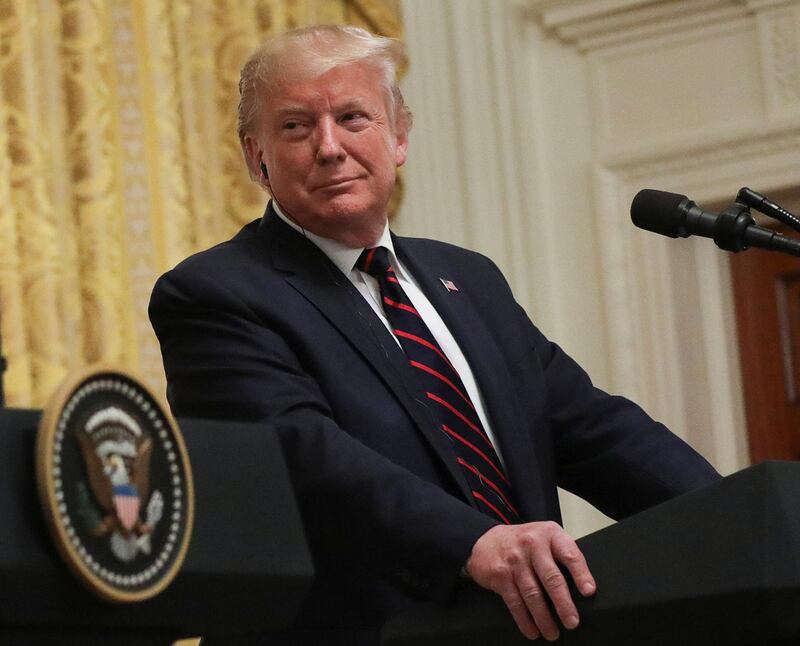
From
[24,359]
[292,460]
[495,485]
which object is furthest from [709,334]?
[292,460]

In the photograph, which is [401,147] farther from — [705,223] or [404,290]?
[705,223]

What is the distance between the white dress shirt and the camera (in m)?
2.32

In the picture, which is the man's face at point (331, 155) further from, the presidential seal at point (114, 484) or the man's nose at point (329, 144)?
the presidential seal at point (114, 484)

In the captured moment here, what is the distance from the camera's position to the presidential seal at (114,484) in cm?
120

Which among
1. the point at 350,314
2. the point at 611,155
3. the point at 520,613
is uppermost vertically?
the point at 611,155

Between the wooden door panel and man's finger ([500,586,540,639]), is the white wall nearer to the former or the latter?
the wooden door panel

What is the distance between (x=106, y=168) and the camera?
4.18 meters

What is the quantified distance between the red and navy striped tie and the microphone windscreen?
0.37m

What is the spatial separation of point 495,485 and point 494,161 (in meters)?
3.01

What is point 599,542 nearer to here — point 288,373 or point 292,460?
point 292,460

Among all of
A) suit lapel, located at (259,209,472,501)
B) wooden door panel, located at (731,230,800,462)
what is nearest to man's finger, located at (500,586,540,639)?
suit lapel, located at (259,209,472,501)

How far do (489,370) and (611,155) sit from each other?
8.81 ft

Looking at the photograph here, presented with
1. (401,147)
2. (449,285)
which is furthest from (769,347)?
(449,285)

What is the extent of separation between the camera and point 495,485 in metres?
2.21
